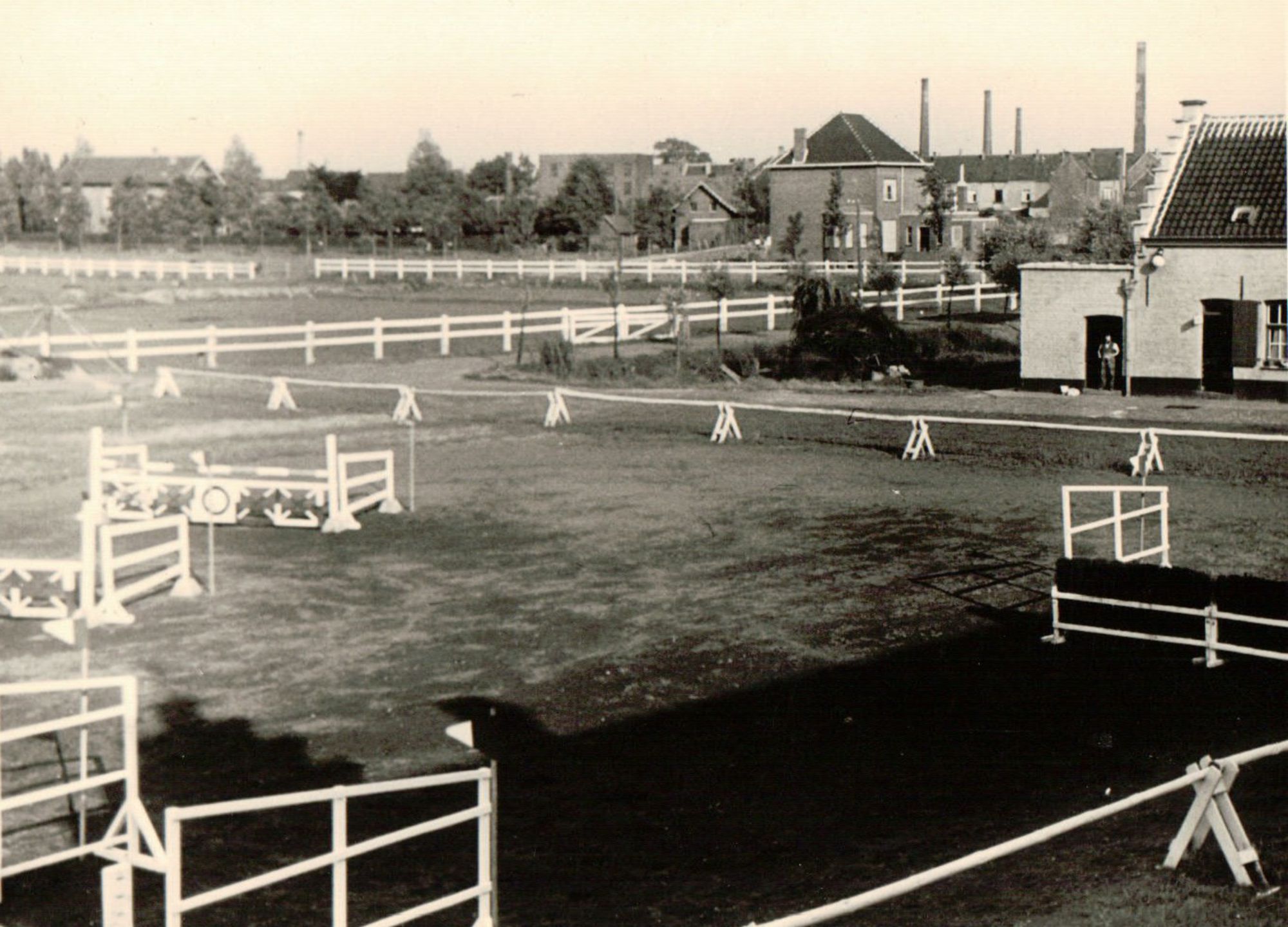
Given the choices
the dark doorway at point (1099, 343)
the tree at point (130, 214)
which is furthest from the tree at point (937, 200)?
the tree at point (130, 214)

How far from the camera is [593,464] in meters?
24.6

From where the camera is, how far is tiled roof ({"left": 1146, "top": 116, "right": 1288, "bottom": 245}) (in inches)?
1299

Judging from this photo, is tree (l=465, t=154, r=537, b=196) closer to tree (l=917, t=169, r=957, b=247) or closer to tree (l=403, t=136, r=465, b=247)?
tree (l=403, t=136, r=465, b=247)

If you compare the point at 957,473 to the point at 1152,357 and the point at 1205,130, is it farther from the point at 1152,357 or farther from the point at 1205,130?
the point at 1205,130

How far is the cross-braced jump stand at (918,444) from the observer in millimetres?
24938

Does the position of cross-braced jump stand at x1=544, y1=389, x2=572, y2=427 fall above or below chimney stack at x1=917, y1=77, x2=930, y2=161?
below

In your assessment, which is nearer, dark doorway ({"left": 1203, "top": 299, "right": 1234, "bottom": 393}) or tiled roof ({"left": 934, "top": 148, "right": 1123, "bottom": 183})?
dark doorway ({"left": 1203, "top": 299, "right": 1234, "bottom": 393})

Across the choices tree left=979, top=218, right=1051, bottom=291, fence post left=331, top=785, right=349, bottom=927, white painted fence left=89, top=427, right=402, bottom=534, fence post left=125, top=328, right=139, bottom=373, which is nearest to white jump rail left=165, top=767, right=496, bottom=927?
fence post left=331, top=785, right=349, bottom=927

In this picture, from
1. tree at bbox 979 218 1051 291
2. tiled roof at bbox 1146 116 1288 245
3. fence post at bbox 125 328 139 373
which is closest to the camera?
tiled roof at bbox 1146 116 1288 245

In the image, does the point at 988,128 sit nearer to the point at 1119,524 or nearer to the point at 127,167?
the point at 127,167

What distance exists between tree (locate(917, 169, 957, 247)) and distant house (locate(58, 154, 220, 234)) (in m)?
67.4

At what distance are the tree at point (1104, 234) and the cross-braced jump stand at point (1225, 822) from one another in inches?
1623

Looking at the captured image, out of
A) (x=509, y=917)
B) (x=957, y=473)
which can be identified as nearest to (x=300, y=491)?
(x=957, y=473)

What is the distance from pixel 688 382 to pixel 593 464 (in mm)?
Result: 11708
